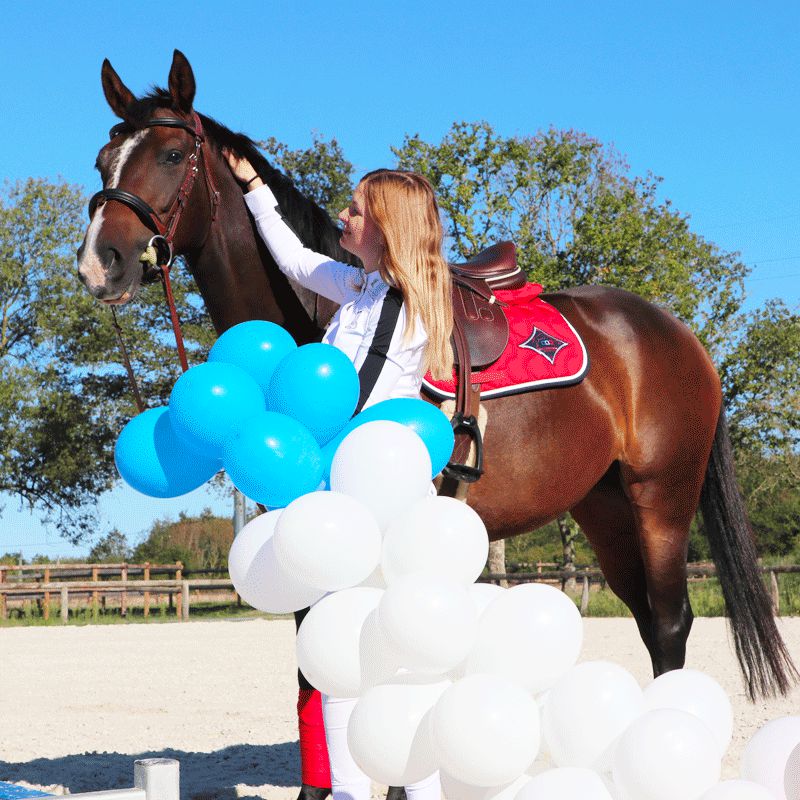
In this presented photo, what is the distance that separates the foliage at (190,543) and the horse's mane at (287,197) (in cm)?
2347

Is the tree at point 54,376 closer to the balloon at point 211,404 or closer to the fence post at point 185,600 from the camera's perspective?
the fence post at point 185,600

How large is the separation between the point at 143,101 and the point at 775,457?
76.0 ft

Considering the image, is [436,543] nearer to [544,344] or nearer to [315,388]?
[315,388]

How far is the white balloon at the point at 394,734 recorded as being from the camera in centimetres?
186

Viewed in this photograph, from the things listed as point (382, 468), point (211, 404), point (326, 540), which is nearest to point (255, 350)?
point (211, 404)

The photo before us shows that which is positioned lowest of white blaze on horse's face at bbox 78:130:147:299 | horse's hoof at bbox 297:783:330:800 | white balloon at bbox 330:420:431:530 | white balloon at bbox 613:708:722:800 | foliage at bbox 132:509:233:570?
horse's hoof at bbox 297:783:330:800

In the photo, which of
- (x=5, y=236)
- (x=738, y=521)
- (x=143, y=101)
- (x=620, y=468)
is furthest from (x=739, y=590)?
(x=5, y=236)

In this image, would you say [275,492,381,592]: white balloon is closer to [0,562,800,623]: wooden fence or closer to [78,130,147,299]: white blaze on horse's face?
[78,130,147,299]: white blaze on horse's face

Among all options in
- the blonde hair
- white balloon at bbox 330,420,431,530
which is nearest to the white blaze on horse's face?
the blonde hair

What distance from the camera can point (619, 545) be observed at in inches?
176

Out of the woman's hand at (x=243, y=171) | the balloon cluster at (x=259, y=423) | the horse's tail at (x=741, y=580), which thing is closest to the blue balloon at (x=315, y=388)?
the balloon cluster at (x=259, y=423)

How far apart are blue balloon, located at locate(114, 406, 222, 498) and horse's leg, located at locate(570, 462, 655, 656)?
8.04 ft

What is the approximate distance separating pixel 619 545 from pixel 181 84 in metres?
2.71

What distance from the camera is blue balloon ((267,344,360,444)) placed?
2189mm
